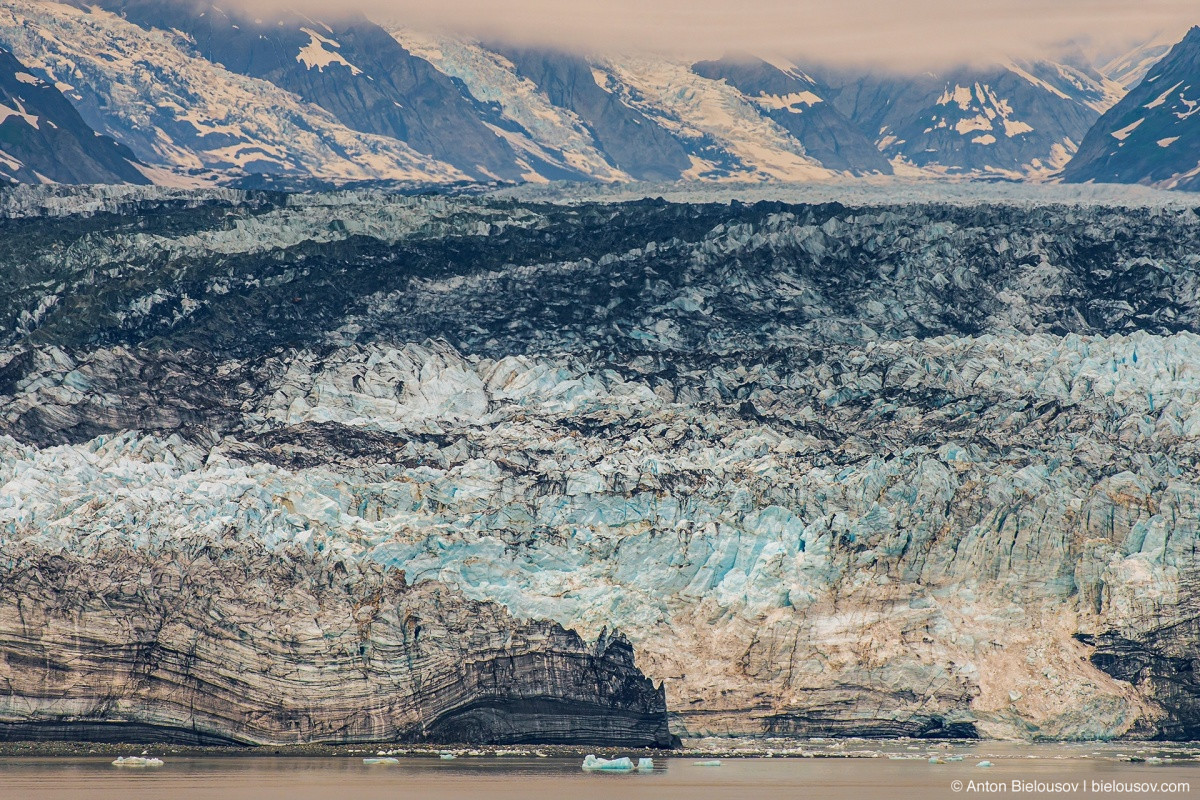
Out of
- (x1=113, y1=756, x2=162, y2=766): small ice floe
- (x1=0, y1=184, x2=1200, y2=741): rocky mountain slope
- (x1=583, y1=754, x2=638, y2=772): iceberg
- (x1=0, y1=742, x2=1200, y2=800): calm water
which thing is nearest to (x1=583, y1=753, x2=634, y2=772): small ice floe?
(x1=583, y1=754, x2=638, y2=772): iceberg

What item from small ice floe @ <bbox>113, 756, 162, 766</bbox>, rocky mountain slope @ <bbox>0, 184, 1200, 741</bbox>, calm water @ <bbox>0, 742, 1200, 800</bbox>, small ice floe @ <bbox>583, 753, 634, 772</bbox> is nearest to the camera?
calm water @ <bbox>0, 742, 1200, 800</bbox>

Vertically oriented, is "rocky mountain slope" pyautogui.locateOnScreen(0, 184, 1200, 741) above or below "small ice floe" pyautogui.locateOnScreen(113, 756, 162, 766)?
above

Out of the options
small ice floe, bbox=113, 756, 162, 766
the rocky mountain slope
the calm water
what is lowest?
the calm water

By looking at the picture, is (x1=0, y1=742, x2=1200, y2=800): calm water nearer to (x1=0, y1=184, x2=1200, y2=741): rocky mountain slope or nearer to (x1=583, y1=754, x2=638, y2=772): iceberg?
(x1=583, y1=754, x2=638, y2=772): iceberg

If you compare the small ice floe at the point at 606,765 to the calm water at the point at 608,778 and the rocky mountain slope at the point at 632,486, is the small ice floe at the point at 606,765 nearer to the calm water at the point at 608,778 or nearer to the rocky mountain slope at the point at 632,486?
the calm water at the point at 608,778

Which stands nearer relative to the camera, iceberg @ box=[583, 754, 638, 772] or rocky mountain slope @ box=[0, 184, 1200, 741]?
iceberg @ box=[583, 754, 638, 772]

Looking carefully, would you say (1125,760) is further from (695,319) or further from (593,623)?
(695,319)
